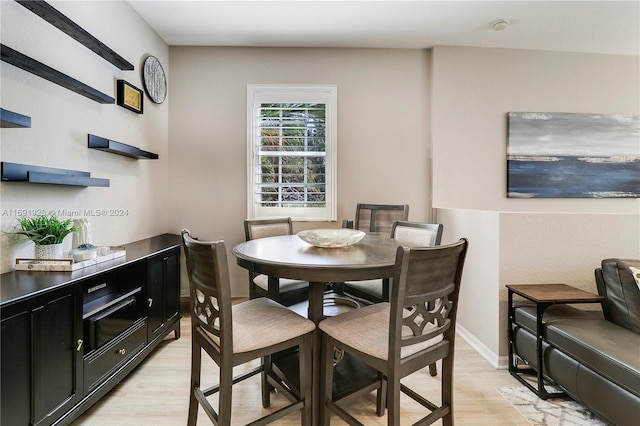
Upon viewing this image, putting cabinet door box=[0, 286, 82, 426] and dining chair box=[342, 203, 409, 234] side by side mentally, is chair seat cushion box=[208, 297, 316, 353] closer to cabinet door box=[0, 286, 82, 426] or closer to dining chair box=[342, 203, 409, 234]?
cabinet door box=[0, 286, 82, 426]

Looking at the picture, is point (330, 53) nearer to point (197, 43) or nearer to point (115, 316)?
point (197, 43)

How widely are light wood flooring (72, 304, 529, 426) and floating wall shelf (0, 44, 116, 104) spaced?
1915 millimetres

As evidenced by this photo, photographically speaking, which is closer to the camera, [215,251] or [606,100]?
[215,251]

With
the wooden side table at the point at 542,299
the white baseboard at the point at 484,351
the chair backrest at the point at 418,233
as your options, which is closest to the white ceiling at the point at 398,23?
the chair backrest at the point at 418,233

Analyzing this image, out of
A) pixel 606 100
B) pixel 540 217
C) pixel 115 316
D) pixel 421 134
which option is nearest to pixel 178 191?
pixel 115 316

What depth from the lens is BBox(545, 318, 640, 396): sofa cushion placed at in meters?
1.32

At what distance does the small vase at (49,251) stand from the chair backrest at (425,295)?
5.82ft

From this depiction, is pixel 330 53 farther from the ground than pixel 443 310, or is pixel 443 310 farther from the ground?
pixel 330 53

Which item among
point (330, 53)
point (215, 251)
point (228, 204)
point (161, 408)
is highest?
point (330, 53)

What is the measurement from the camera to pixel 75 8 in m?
2.02

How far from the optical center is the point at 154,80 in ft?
9.83

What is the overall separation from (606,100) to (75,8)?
5.21 meters

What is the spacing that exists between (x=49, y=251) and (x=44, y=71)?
0.99 meters

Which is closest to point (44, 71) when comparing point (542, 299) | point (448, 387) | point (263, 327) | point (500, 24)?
point (263, 327)
